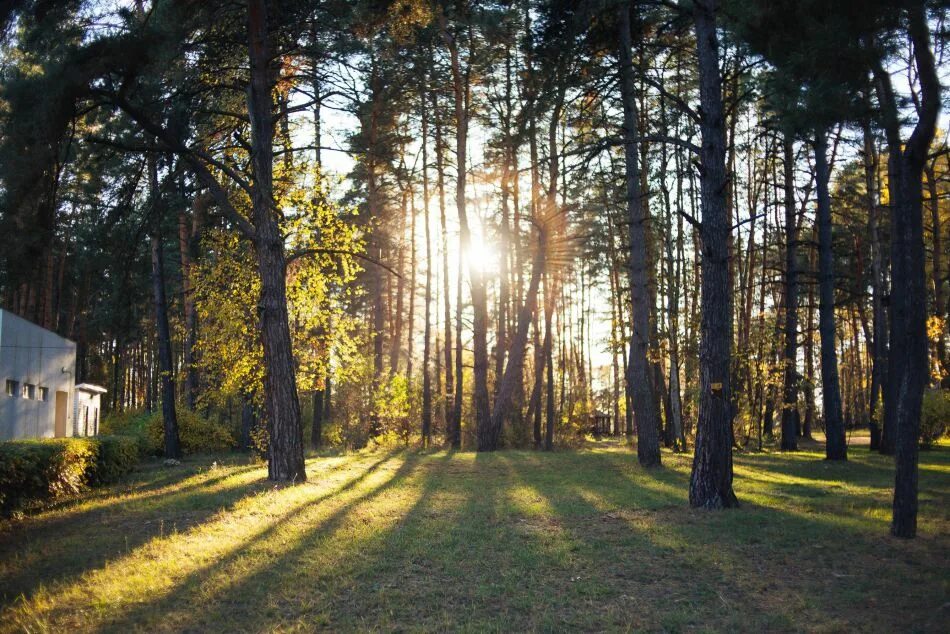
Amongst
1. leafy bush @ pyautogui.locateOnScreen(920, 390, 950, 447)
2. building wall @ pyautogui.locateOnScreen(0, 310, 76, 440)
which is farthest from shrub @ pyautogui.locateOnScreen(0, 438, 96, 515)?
leafy bush @ pyautogui.locateOnScreen(920, 390, 950, 447)

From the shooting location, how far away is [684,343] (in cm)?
2030

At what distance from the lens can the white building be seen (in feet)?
50.4

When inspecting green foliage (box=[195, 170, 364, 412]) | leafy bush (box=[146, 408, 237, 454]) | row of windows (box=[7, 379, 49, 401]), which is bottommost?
leafy bush (box=[146, 408, 237, 454])

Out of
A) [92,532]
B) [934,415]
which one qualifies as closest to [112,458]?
[92,532]

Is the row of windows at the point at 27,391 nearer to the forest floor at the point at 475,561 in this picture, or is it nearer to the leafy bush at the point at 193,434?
the leafy bush at the point at 193,434

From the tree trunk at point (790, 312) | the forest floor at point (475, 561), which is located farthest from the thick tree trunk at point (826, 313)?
the forest floor at point (475, 561)

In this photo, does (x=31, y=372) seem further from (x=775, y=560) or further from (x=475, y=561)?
(x=775, y=560)

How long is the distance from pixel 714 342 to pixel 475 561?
4.38 m

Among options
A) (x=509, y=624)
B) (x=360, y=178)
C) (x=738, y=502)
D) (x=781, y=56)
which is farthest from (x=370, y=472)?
(x=360, y=178)

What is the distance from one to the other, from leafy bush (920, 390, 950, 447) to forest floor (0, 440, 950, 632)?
404 inches

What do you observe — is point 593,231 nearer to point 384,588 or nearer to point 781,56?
point 781,56

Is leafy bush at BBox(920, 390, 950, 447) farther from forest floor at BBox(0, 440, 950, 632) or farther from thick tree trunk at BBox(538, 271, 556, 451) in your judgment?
thick tree trunk at BBox(538, 271, 556, 451)

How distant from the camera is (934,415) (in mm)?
19125

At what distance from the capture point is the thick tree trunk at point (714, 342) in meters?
8.84
